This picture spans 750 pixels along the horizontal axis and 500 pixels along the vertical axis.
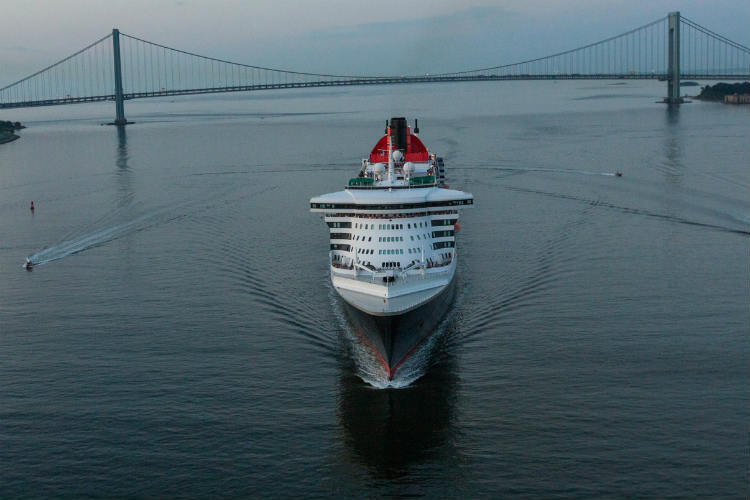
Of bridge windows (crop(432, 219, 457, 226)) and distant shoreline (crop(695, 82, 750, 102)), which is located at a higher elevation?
distant shoreline (crop(695, 82, 750, 102))

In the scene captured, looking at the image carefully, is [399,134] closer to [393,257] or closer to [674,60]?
[393,257]

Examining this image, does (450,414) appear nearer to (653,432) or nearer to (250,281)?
(653,432)

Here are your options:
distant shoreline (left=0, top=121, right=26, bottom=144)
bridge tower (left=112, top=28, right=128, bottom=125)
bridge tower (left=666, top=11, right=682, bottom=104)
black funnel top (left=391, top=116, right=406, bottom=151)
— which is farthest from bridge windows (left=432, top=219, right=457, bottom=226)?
bridge tower (left=666, top=11, right=682, bottom=104)

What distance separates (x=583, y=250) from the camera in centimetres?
4062

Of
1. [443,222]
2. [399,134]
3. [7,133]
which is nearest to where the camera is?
[443,222]

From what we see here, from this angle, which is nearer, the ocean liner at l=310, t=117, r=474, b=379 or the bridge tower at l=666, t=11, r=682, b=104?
the ocean liner at l=310, t=117, r=474, b=379

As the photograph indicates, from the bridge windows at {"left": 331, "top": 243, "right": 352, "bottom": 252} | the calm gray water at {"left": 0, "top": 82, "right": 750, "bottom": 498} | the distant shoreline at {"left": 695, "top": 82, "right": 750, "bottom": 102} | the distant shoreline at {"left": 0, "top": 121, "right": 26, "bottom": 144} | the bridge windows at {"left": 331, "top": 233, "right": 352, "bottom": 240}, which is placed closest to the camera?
the calm gray water at {"left": 0, "top": 82, "right": 750, "bottom": 498}

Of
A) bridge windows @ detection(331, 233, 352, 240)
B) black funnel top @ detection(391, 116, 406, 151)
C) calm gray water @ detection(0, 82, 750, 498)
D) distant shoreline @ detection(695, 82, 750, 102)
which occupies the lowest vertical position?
calm gray water @ detection(0, 82, 750, 498)

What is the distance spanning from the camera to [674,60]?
507 ft

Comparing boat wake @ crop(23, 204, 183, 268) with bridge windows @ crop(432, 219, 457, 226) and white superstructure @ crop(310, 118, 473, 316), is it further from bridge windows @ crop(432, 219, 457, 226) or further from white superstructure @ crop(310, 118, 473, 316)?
bridge windows @ crop(432, 219, 457, 226)

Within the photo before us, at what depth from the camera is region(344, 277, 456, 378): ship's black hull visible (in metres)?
26.9

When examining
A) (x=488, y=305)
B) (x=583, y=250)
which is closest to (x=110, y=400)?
(x=488, y=305)

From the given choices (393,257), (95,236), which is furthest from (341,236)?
(95,236)

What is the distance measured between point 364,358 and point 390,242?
5657 mm
